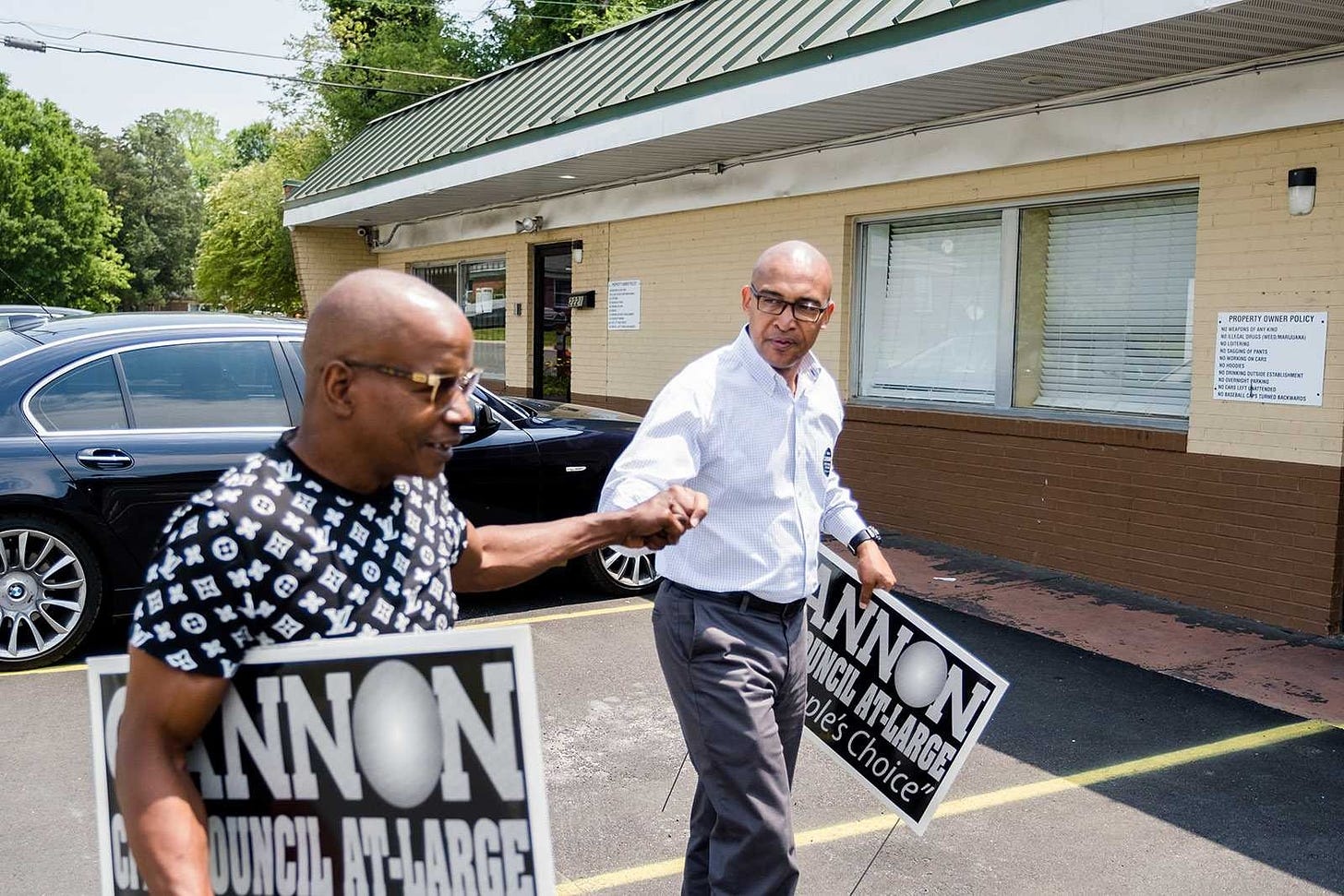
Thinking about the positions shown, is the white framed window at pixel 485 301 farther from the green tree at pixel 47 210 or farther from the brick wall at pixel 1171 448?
the green tree at pixel 47 210

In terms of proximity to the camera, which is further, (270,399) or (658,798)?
(270,399)

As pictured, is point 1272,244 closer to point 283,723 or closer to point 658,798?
point 658,798

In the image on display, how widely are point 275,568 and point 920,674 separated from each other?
2.42 metres

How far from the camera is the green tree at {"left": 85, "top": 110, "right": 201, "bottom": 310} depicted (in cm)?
6962

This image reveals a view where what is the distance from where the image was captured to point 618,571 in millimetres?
7859

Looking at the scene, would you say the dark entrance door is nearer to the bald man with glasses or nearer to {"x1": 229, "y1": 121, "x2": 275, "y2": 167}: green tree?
Answer: the bald man with glasses

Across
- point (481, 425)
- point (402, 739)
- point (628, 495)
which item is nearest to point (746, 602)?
point (628, 495)

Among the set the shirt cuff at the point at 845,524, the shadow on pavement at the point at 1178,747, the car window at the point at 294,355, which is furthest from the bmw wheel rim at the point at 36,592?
the shadow on pavement at the point at 1178,747

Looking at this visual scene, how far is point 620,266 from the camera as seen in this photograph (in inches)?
536

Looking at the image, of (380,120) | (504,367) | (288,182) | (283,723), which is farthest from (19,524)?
(288,182)

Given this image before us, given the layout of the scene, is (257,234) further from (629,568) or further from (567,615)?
(567,615)

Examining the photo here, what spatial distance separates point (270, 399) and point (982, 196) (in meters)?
5.54

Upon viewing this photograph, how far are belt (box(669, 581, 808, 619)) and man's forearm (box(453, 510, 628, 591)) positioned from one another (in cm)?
64

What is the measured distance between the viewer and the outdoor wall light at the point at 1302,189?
23.4 feet
